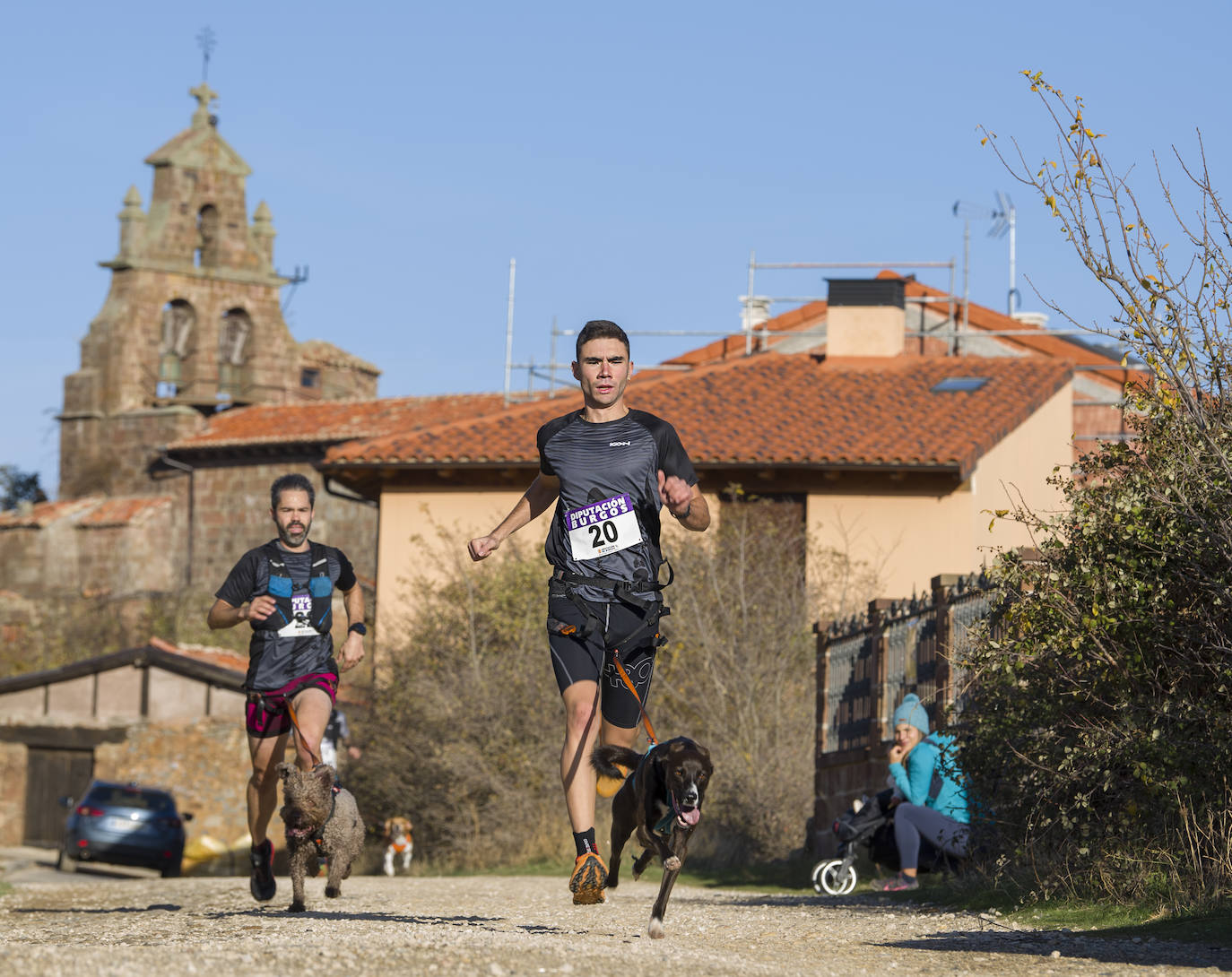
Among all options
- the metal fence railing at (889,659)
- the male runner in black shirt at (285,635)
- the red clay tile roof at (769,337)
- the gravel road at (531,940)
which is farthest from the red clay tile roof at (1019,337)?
the male runner in black shirt at (285,635)

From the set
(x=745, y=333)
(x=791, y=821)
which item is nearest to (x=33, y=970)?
(x=791, y=821)

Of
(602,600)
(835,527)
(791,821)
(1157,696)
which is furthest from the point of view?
(835,527)

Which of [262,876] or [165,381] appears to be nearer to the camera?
[262,876]

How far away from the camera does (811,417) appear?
Answer: 30.5 meters

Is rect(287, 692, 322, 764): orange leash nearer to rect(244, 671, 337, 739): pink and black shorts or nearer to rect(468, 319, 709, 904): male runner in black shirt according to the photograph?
rect(244, 671, 337, 739): pink and black shorts

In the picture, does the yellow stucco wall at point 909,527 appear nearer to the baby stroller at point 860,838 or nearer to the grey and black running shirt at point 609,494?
the baby stroller at point 860,838

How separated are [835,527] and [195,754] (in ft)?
49.9

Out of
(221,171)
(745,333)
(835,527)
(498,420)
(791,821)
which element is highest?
(221,171)

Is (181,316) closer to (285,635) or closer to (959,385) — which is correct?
(959,385)

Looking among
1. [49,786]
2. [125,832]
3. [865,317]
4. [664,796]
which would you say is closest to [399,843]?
[125,832]

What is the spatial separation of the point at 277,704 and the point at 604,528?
9.24ft

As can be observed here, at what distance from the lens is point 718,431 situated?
30109 mm

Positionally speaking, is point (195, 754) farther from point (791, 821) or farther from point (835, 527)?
point (791, 821)

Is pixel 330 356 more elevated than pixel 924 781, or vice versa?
pixel 330 356
